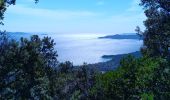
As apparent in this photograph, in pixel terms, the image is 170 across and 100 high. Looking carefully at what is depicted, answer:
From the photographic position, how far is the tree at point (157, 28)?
35.9 meters

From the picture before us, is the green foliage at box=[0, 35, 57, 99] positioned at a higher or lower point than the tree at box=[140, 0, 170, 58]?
lower

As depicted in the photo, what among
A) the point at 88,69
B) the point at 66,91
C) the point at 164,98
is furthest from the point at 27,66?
the point at 88,69

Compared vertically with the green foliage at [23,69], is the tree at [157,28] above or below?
above

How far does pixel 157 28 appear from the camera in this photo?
122 ft

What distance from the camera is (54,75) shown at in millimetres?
53812

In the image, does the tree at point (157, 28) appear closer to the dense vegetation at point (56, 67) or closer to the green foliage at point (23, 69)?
the dense vegetation at point (56, 67)

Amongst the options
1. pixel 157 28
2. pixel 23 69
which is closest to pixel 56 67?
pixel 23 69

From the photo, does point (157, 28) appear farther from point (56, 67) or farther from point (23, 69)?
point (56, 67)

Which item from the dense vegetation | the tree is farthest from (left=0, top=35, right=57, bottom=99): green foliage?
the tree

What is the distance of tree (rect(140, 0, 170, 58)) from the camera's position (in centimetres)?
3591

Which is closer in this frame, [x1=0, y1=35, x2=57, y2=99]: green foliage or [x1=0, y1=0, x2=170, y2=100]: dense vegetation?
[x1=0, y1=0, x2=170, y2=100]: dense vegetation

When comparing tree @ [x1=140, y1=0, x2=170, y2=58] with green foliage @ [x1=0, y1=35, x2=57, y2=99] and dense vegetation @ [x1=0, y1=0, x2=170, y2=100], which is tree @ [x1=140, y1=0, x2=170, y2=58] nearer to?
dense vegetation @ [x1=0, y1=0, x2=170, y2=100]

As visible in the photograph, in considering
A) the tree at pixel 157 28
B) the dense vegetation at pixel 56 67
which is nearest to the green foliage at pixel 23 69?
the dense vegetation at pixel 56 67

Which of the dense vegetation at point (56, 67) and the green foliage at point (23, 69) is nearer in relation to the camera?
the dense vegetation at point (56, 67)
